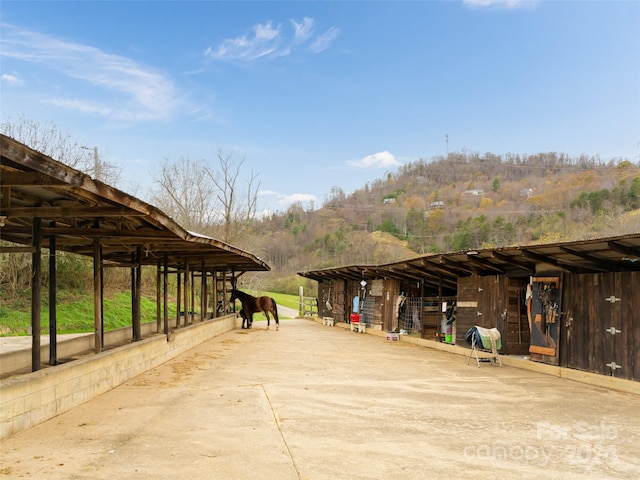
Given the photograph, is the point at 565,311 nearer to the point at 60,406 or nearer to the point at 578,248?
the point at 578,248

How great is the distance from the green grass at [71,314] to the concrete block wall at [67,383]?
11745mm

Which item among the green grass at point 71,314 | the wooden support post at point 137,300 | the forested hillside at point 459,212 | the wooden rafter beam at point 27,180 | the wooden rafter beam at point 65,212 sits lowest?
the green grass at point 71,314

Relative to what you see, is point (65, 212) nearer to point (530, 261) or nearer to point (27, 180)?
point (27, 180)

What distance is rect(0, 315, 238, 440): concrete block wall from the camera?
17.9ft

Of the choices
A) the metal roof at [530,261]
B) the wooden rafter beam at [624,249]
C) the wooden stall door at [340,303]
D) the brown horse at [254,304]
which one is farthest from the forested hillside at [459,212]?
the wooden rafter beam at [624,249]

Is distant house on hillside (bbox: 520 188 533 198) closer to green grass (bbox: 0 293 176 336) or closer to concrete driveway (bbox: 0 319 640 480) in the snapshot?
green grass (bbox: 0 293 176 336)

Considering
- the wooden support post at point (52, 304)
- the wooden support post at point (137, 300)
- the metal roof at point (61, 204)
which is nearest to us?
the metal roof at point (61, 204)

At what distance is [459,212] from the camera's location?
82625mm

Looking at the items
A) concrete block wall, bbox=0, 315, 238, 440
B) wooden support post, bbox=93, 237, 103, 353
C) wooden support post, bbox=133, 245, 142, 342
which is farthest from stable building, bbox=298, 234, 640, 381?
wooden support post, bbox=93, 237, 103, 353

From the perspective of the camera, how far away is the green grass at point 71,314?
828 inches

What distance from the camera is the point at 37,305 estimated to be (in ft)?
21.4

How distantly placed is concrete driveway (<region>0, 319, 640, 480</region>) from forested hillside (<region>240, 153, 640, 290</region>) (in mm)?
30883

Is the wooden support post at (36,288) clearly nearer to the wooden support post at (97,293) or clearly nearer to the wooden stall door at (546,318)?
the wooden support post at (97,293)

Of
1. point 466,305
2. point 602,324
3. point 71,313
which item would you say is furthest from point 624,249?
point 71,313
